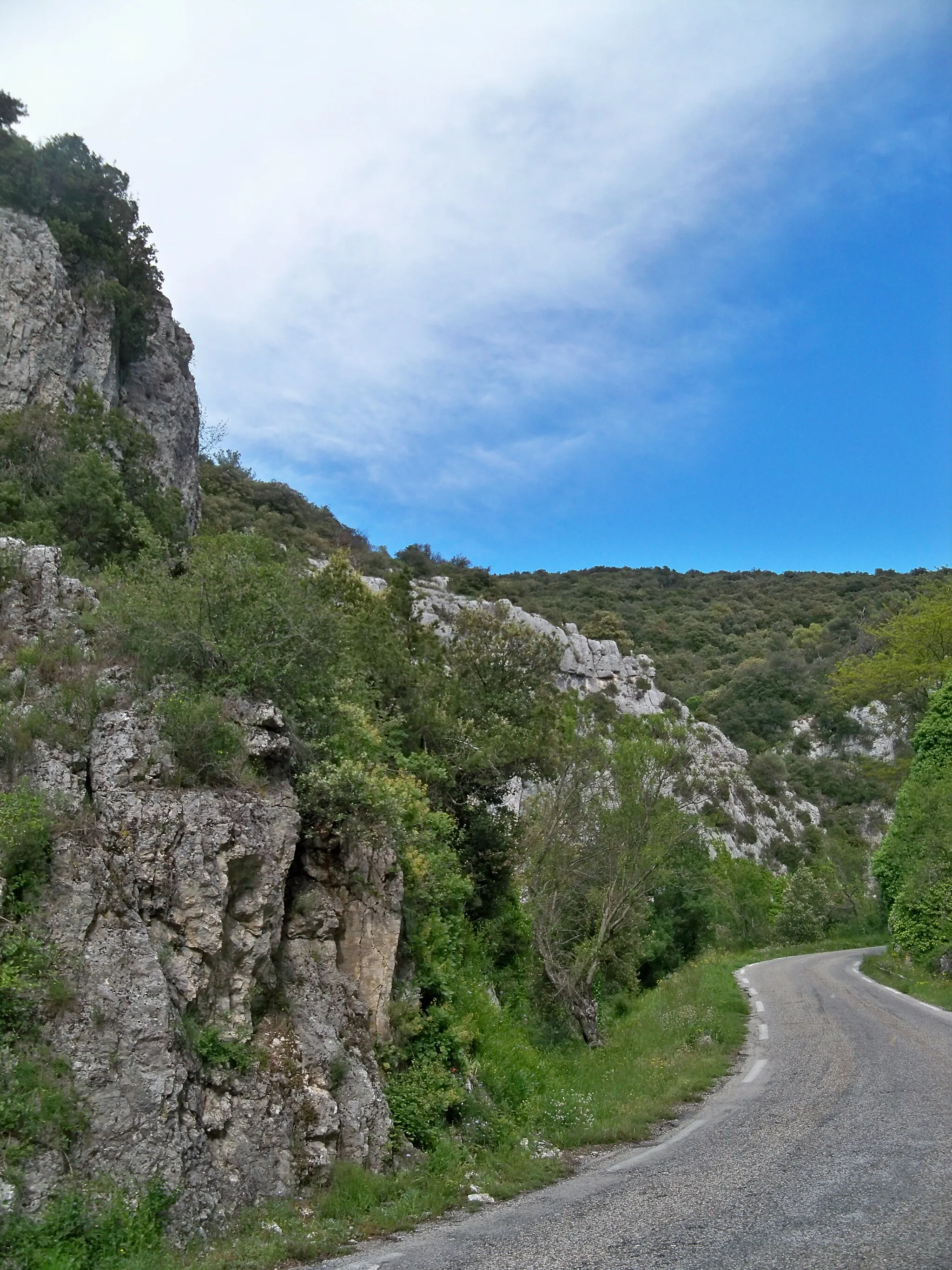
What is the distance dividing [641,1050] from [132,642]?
11.5 m

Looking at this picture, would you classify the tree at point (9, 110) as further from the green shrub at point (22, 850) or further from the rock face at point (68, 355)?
the green shrub at point (22, 850)

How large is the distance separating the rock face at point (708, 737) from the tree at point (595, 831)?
114 feet

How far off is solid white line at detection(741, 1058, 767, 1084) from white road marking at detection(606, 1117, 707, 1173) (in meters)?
2.21

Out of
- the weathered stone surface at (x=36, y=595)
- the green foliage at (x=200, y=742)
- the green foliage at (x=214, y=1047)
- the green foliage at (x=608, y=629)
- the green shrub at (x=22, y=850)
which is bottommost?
the green foliage at (x=214, y=1047)

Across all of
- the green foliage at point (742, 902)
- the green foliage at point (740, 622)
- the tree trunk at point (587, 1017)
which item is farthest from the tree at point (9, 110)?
the green foliage at point (740, 622)

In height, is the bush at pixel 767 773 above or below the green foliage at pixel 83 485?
below

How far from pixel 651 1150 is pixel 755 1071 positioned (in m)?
4.42

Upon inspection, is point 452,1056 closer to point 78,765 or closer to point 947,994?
point 78,765

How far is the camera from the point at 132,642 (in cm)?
1057

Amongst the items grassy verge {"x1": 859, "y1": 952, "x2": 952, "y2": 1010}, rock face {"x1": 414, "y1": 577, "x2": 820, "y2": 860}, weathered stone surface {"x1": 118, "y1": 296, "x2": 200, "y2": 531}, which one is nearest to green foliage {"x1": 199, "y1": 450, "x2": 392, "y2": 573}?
rock face {"x1": 414, "y1": 577, "x2": 820, "y2": 860}

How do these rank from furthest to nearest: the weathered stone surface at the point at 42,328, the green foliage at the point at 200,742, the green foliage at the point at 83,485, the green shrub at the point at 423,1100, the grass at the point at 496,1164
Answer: the weathered stone surface at the point at 42,328
the green foliage at the point at 83,485
the green foliage at the point at 200,742
the green shrub at the point at 423,1100
the grass at the point at 496,1164

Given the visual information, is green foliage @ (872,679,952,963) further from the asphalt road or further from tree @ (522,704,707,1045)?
the asphalt road

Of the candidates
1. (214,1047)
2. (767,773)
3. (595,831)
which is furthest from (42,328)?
(767,773)

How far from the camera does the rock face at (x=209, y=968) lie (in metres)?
6.20
